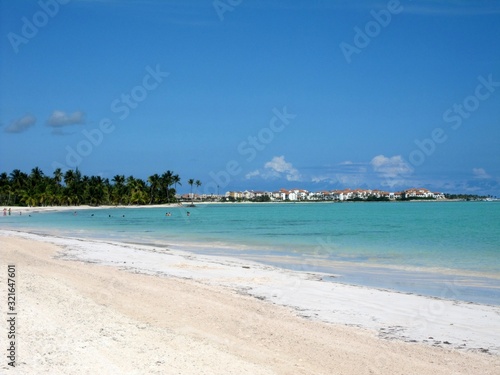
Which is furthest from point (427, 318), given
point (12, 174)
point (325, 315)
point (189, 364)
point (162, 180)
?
point (162, 180)

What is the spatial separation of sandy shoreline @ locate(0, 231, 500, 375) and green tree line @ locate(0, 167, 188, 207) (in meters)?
123

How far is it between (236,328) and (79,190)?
140054 millimetres

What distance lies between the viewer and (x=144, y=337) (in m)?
8.11

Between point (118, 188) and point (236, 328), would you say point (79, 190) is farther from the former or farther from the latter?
point (236, 328)

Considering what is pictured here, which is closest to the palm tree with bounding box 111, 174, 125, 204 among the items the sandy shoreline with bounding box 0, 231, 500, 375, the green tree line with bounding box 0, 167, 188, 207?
the green tree line with bounding box 0, 167, 188, 207

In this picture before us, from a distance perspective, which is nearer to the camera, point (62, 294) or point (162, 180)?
point (62, 294)

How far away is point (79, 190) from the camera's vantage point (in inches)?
5586

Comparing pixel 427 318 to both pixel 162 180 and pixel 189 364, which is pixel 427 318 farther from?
pixel 162 180

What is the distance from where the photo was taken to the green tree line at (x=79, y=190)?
12744 cm

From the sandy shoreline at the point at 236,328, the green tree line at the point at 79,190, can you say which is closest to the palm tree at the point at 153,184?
the green tree line at the point at 79,190

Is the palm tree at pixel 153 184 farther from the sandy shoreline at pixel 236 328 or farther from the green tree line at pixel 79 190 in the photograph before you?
the sandy shoreline at pixel 236 328

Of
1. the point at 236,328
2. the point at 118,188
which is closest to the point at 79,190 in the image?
the point at 118,188

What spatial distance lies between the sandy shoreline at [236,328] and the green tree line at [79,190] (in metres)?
123

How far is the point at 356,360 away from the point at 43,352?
4357 millimetres
